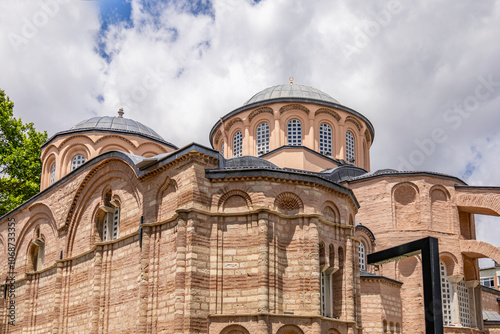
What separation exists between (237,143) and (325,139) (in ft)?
13.3

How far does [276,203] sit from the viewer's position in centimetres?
1612

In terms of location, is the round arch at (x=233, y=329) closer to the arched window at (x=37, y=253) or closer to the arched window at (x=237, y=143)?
the arched window at (x=37, y=253)

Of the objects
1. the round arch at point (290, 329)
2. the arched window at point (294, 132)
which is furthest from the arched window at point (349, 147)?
the round arch at point (290, 329)

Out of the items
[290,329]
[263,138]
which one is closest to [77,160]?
[263,138]

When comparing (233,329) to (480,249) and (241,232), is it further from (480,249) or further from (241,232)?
(480,249)

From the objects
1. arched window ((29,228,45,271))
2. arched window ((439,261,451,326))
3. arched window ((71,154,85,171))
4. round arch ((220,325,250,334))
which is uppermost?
arched window ((71,154,85,171))

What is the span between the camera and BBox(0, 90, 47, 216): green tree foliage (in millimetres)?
28703

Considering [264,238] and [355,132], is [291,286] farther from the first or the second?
[355,132]

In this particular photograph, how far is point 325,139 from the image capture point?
27.4 m

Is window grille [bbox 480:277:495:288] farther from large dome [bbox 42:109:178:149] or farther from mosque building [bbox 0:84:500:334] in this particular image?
large dome [bbox 42:109:178:149]

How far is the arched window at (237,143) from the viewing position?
92.3 feet

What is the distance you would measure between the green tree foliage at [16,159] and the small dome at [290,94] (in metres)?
10.7

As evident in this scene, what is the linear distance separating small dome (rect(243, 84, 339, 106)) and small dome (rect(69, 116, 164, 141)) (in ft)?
15.5

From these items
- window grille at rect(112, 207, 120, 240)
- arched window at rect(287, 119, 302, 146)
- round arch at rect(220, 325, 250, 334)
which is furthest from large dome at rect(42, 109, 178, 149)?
round arch at rect(220, 325, 250, 334)
